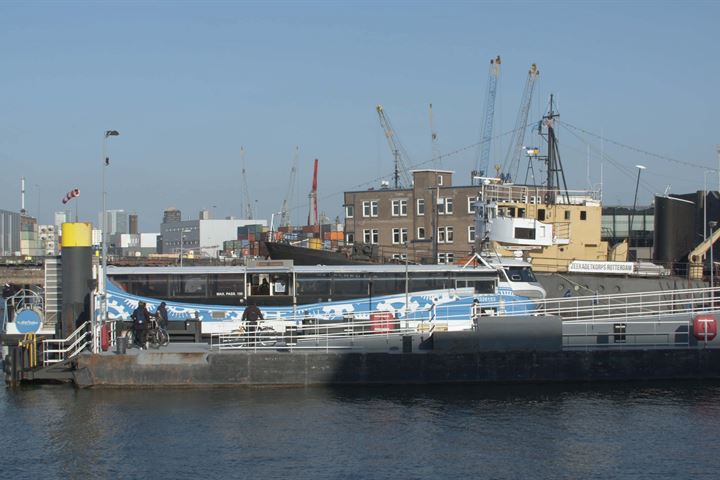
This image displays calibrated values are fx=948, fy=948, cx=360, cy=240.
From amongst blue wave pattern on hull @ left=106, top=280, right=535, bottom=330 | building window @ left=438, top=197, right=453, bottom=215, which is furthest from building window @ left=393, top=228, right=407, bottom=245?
blue wave pattern on hull @ left=106, top=280, right=535, bottom=330

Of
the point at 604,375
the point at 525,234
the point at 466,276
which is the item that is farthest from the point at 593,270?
the point at 604,375

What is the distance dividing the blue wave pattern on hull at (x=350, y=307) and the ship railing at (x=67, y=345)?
123 inches

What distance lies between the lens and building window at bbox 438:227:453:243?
74.8 metres

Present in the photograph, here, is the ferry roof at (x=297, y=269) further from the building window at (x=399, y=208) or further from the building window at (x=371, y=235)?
the building window at (x=371, y=235)

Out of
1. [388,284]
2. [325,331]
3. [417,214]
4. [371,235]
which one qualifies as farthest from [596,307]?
[371,235]

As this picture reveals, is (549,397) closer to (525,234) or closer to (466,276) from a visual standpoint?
(466,276)

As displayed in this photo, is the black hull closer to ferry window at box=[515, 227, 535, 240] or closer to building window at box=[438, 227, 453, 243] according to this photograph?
ferry window at box=[515, 227, 535, 240]

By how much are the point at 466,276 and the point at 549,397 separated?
9.40m

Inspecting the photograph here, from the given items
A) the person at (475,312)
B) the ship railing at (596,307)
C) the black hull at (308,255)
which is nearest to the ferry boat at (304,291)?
the ship railing at (596,307)

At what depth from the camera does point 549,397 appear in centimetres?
3111

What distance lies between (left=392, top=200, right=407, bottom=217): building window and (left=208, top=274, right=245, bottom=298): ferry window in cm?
3877

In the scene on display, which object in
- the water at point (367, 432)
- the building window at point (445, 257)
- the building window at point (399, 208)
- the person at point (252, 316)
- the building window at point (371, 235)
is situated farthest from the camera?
the building window at point (371, 235)

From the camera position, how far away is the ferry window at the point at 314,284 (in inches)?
1545

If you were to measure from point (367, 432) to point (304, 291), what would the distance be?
43.6ft
